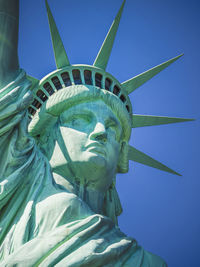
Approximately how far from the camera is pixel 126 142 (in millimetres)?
10727

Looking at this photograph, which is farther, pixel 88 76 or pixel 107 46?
pixel 107 46

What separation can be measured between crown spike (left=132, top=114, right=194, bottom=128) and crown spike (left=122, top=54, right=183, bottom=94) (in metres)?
0.80

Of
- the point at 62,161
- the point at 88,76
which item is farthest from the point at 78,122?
the point at 88,76

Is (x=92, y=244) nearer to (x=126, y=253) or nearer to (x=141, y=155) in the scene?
(x=126, y=253)

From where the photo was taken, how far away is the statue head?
9.02 metres

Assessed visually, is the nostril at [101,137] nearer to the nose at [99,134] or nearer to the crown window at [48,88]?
the nose at [99,134]

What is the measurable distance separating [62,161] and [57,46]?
3.59 metres

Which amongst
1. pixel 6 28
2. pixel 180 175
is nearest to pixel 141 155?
pixel 180 175

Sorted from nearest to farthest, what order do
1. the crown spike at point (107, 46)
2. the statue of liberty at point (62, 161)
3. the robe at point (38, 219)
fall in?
1. the robe at point (38, 219)
2. the statue of liberty at point (62, 161)
3. the crown spike at point (107, 46)

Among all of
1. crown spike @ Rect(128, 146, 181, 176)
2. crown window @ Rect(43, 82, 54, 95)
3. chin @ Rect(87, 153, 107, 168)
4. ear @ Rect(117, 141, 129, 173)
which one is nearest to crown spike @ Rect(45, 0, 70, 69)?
crown window @ Rect(43, 82, 54, 95)

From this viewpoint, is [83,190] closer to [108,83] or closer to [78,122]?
[78,122]

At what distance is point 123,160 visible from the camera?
10.6 m

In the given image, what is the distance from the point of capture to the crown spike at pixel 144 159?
11.7 metres

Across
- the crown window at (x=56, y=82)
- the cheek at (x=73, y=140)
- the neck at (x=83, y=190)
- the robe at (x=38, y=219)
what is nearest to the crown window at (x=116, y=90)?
the crown window at (x=56, y=82)
